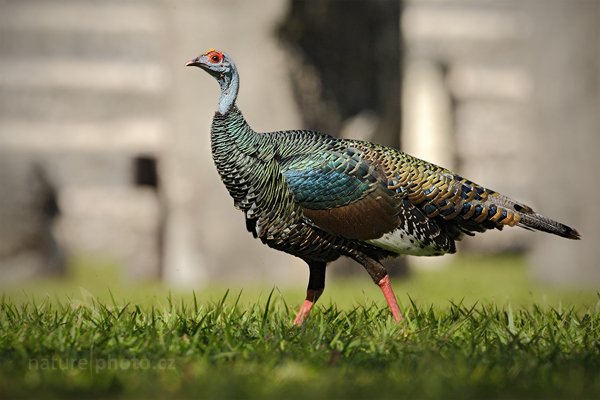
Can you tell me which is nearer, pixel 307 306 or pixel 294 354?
pixel 294 354

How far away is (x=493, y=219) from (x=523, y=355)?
0.95m

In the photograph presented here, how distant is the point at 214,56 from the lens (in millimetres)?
4980

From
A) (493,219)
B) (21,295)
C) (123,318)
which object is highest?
(493,219)

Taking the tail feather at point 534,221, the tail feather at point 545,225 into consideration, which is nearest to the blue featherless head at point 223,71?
the tail feather at point 534,221

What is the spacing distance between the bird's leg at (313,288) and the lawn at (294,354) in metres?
0.10

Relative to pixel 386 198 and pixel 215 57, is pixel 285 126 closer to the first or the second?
pixel 215 57

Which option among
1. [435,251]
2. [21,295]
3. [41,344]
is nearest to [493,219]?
[435,251]

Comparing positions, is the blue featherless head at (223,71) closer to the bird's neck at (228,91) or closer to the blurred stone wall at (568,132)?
the bird's neck at (228,91)

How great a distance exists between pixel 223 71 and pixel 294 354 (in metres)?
1.48

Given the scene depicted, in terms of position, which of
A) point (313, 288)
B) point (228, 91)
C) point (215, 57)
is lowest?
point (313, 288)

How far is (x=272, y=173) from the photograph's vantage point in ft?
15.6

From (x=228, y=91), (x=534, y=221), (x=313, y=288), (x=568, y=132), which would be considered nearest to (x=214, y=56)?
(x=228, y=91)

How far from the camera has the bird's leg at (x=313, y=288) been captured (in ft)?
16.3

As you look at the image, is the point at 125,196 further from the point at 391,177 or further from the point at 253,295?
the point at 391,177
